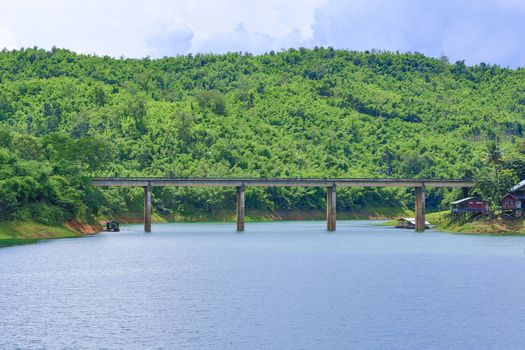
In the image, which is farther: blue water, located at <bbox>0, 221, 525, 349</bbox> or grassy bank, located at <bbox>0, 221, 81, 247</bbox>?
grassy bank, located at <bbox>0, 221, 81, 247</bbox>

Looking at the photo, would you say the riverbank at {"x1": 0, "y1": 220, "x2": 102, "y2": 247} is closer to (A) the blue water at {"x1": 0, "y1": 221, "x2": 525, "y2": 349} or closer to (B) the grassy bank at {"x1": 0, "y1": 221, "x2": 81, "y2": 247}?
(B) the grassy bank at {"x1": 0, "y1": 221, "x2": 81, "y2": 247}

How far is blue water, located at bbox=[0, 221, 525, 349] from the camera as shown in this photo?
65.7m

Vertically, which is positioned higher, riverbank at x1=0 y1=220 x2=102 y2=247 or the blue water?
riverbank at x1=0 y1=220 x2=102 y2=247

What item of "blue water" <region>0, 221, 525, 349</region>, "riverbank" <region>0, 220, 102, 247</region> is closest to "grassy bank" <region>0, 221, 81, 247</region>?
"riverbank" <region>0, 220, 102, 247</region>

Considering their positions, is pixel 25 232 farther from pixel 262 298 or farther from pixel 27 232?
pixel 262 298

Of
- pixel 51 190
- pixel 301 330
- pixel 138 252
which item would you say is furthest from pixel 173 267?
pixel 51 190

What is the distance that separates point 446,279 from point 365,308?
78.9 ft

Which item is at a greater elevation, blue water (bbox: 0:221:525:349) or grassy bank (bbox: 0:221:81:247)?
grassy bank (bbox: 0:221:81:247)

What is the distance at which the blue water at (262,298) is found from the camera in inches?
2586

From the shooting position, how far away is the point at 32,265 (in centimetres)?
11438

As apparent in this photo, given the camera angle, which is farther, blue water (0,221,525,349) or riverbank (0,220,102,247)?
riverbank (0,220,102,247)

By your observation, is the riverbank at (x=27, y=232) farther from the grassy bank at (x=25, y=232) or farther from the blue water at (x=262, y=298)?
the blue water at (x=262, y=298)

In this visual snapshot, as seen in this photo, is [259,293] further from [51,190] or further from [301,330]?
[51,190]

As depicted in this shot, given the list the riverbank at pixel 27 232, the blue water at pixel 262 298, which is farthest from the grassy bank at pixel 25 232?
the blue water at pixel 262 298
